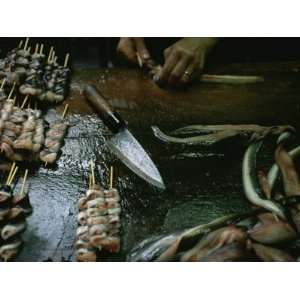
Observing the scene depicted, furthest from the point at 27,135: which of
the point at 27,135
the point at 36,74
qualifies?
the point at 36,74

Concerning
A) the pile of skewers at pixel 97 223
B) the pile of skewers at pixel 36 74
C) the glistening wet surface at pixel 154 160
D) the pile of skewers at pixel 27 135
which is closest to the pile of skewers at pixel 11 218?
the glistening wet surface at pixel 154 160

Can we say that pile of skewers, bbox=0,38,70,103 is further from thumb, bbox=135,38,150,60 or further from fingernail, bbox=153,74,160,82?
fingernail, bbox=153,74,160,82

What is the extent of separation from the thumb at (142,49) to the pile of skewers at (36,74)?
832 millimetres

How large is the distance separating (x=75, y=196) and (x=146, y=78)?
1.85m

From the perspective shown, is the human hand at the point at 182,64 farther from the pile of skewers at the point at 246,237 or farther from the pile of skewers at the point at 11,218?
the pile of skewers at the point at 11,218

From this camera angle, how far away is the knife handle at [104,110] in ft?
14.4

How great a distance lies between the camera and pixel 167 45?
18.7 feet

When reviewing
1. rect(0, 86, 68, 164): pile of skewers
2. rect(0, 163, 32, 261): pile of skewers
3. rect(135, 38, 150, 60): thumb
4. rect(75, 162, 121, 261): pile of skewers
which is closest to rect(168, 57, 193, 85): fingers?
rect(135, 38, 150, 60): thumb

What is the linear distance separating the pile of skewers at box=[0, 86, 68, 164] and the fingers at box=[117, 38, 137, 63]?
120cm

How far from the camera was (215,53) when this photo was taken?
5.48 metres

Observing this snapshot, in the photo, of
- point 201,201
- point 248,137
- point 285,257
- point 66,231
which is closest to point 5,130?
point 66,231

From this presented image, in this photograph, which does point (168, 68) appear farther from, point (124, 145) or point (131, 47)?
point (124, 145)

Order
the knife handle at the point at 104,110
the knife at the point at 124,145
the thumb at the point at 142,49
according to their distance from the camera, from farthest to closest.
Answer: the thumb at the point at 142,49 → the knife handle at the point at 104,110 → the knife at the point at 124,145

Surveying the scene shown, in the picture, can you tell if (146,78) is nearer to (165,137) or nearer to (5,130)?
(165,137)
